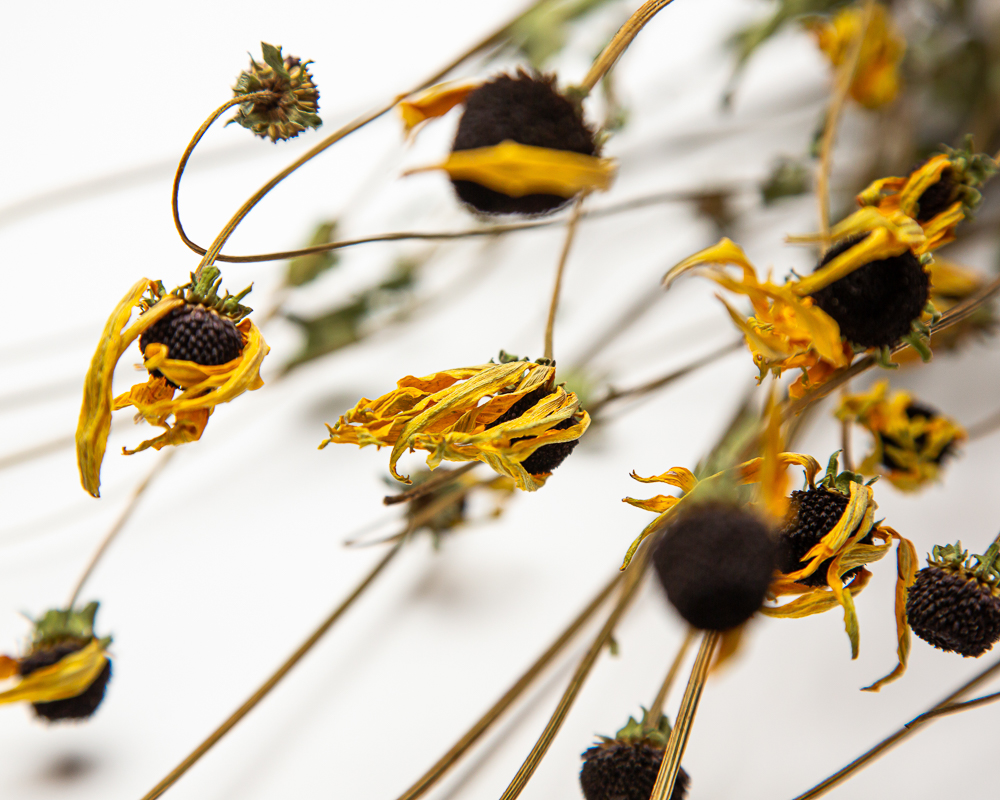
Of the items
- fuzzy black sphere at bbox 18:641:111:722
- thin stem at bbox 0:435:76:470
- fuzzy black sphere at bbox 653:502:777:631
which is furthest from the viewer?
thin stem at bbox 0:435:76:470

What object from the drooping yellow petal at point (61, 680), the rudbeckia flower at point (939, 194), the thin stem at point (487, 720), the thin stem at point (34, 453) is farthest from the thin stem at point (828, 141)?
the thin stem at point (34, 453)

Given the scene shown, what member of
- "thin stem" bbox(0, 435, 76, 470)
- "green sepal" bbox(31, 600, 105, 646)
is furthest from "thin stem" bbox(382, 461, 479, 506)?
"thin stem" bbox(0, 435, 76, 470)

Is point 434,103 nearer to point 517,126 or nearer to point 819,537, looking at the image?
point 517,126

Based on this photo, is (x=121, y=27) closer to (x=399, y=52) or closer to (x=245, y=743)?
(x=399, y=52)

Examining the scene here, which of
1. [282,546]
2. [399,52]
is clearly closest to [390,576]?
[282,546]

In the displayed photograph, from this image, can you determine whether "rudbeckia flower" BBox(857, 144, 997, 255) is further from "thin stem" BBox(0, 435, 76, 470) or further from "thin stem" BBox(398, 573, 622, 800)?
"thin stem" BBox(0, 435, 76, 470)

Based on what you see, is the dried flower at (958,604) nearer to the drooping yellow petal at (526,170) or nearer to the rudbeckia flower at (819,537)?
the rudbeckia flower at (819,537)

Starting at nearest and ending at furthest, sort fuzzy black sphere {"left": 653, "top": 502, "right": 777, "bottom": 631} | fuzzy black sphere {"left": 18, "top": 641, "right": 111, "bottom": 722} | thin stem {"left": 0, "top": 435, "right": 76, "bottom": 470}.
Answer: fuzzy black sphere {"left": 653, "top": 502, "right": 777, "bottom": 631} → fuzzy black sphere {"left": 18, "top": 641, "right": 111, "bottom": 722} → thin stem {"left": 0, "top": 435, "right": 76, "bottom": 470}
